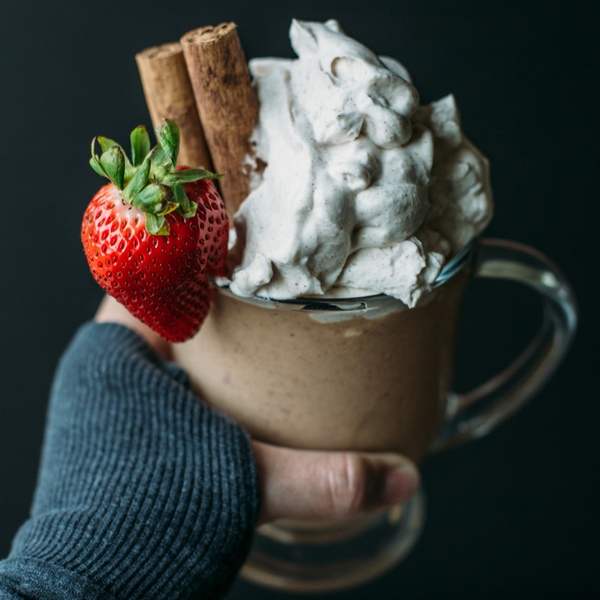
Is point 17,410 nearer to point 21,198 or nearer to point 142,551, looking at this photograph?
point 21,198

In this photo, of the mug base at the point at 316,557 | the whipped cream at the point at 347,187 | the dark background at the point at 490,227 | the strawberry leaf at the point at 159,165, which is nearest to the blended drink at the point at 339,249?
the whipped cream at the point at 347,187

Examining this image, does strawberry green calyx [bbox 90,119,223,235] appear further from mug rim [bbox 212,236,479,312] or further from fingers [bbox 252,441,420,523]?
fingers [bbox 252,441,420,523]

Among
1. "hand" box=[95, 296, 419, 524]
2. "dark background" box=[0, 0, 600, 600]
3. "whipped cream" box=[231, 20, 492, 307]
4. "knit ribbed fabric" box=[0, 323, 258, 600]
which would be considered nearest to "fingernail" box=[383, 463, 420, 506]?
"hand" box=[95, 296, 419, 524]

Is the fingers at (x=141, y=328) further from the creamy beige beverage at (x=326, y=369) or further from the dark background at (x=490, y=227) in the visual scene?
the dark background at (x=490, y=227)

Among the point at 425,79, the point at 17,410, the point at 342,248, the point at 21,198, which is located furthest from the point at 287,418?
the point at 17,410

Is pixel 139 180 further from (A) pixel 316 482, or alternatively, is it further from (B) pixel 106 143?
(A) pixel 316 482
